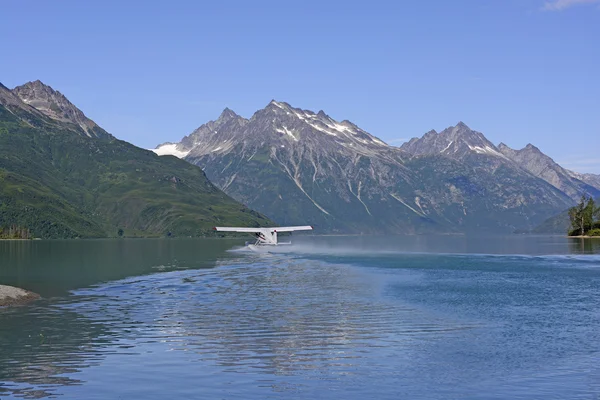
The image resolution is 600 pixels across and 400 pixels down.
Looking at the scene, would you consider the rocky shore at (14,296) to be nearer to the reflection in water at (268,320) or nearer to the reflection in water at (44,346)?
the reflection in water at (44,346)

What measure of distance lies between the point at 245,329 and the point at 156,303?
26742 millimetres

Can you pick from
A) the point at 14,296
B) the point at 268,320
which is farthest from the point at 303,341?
the point at 14,296

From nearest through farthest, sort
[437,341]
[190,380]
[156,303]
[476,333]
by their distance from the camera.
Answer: [190,380], [437,341], [476,333], [156,303]

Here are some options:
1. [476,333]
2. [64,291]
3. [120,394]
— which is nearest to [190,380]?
[120,394]

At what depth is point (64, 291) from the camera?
105m

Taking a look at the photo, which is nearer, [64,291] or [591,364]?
[591,364]

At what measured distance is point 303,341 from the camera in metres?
61.6

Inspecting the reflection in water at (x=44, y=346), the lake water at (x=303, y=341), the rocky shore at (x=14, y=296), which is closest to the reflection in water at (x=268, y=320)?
the lake water at (x=303, y=341)

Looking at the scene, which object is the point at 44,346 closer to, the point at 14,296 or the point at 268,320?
the point at 268,320

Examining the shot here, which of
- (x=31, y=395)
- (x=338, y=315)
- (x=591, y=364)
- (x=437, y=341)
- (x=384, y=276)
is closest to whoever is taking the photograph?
(x=31, y=395)

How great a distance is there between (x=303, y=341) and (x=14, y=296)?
1924 inches

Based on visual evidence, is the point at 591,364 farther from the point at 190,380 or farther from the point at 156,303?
the point at 156,303

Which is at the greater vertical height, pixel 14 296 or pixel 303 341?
pixel 14 296

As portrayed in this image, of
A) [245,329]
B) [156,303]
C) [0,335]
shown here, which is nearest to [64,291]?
[156,303]
